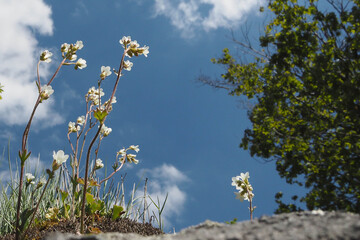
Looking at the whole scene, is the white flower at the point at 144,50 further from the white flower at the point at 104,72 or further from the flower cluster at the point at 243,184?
the flower cluster at the point at 243,184

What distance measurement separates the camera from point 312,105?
7.85 meters

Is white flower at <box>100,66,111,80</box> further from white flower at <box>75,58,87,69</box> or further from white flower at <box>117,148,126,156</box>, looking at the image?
white flower at <box>117,148,126,156</box>

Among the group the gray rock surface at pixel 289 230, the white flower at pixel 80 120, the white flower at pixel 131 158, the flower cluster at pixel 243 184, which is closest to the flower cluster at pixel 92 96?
the white flower at pixel 80 120

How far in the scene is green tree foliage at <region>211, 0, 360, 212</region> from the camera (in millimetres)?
7090

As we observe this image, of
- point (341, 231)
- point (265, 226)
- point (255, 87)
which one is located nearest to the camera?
point (341, 231)

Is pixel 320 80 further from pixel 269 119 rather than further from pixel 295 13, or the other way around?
pixel 295 13

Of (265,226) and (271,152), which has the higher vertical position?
(271,152)

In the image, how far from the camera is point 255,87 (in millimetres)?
8695

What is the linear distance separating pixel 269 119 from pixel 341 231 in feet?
21.7

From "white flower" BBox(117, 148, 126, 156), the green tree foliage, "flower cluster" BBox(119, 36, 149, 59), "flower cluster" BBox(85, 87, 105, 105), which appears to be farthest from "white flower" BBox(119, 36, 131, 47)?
the green tree foliage

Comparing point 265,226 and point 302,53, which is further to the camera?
point 302,53

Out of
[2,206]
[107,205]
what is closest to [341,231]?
[107,205]

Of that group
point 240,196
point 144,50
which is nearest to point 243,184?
point 240,196

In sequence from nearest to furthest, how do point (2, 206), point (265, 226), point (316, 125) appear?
point (265, 226) < point (2, 206) < point (316, 125)
